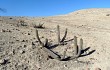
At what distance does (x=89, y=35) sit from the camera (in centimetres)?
→ 1507

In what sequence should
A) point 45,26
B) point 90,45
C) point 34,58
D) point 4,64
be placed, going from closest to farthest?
point 4,64
point 34,58
point 90,45
point 45,26

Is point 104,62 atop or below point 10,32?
below

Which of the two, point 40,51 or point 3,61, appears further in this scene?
point 40,51

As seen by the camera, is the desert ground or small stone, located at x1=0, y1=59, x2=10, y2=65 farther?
the desert ground

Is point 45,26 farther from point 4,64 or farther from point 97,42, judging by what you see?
point 4,64

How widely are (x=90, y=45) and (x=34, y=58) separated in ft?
11.3

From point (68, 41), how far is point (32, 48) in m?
2.42

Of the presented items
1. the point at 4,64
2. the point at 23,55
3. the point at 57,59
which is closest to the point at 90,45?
the point at 57,59

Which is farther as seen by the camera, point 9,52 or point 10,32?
point 10,32

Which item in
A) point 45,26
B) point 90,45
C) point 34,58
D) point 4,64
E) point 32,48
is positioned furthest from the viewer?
point 45,26

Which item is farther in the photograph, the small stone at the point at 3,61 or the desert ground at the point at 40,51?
the desert ground at the point at 40,51

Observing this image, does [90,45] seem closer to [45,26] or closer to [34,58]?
[34,58]

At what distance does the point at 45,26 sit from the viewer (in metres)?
17.4

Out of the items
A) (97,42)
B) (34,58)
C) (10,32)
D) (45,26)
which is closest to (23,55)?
(34,58)
